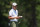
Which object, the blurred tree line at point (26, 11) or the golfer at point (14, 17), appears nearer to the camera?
the golfer at point (14, 17)

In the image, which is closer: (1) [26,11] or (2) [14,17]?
(2) [14,17]

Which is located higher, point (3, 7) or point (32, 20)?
point (3, 7)

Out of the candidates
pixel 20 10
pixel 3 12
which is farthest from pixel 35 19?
pixel 3 12

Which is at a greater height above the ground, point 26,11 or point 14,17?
point 14,17

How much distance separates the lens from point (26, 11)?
1060 cm

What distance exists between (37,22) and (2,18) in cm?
172

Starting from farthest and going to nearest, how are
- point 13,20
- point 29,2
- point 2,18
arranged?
point 29,2, point 2,18, point 13,20

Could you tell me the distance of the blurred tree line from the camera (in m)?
9.71

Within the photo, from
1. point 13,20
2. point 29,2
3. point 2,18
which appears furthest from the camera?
point 29,2

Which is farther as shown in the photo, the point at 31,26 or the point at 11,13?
the point at 31,26

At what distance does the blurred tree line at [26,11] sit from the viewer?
9711 mm

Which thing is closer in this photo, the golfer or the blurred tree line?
the golfer

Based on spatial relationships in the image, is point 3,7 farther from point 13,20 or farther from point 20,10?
point 13,20

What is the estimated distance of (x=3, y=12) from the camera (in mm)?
9820
